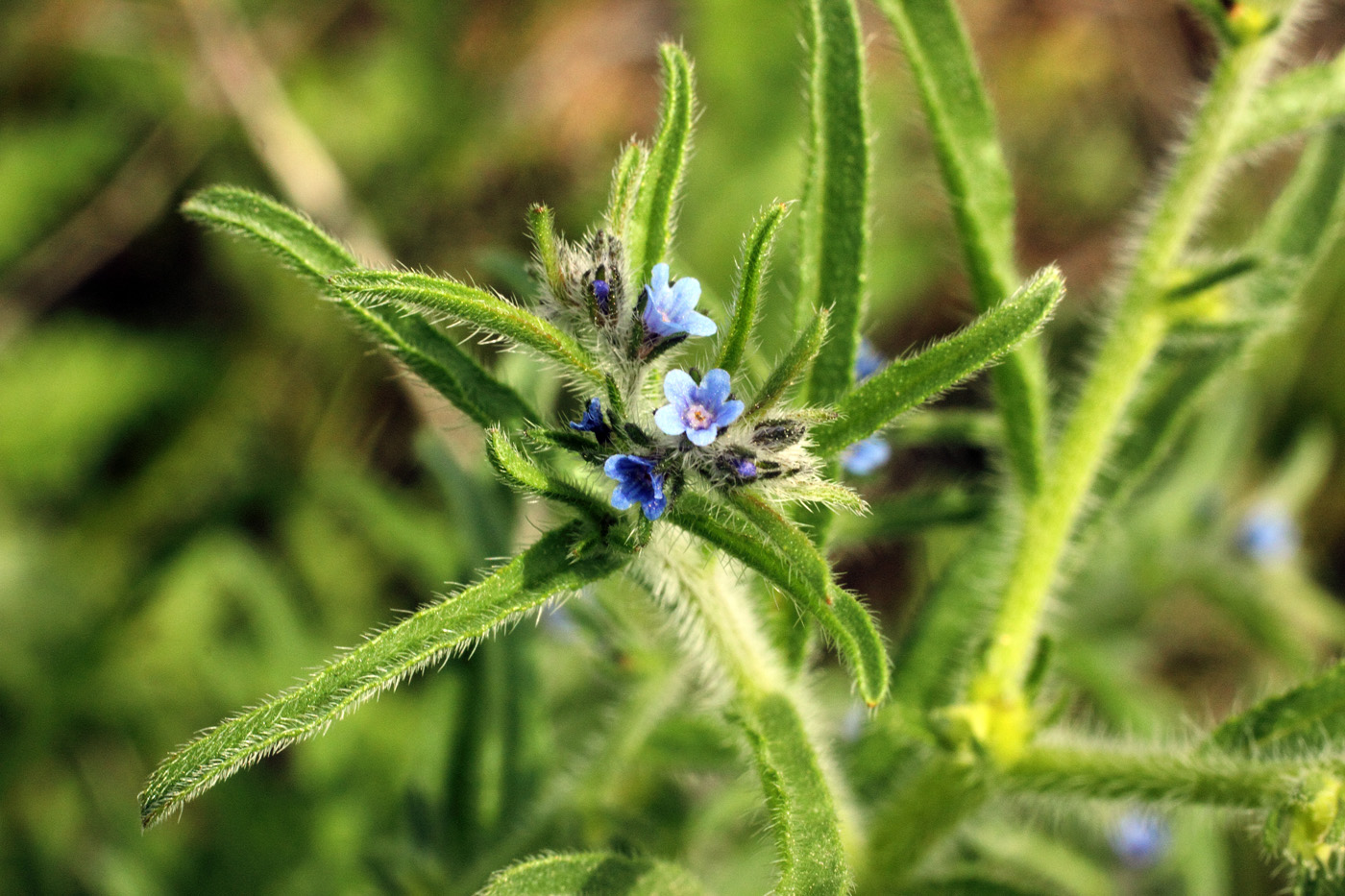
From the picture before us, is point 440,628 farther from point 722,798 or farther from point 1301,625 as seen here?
point 1301,625

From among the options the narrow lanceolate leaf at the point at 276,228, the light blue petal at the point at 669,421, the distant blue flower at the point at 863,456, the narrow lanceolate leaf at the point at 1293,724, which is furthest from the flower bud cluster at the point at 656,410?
the narrow lanceolate leaf at the point at 1293,724

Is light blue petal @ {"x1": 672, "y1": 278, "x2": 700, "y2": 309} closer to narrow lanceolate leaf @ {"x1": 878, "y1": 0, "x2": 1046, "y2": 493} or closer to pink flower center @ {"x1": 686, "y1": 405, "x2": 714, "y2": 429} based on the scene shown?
pink flower center @ {"x1": 686, "y1": 405, "x2": 714, "y2": 429}

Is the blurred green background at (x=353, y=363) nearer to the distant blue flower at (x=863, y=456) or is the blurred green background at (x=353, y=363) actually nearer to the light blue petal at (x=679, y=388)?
the distant blue flower at (x=863, y=456)

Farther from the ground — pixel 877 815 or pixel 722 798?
pixel 877 815

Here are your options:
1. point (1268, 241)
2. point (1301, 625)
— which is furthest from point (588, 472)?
point (1301, 625)

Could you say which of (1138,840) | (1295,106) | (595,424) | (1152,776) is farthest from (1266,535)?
(595,424)

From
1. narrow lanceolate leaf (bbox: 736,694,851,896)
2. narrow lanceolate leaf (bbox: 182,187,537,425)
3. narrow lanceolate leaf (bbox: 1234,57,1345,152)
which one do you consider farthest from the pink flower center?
narrow lanceolate leaf (bbox: 1234,57,1345,152)
